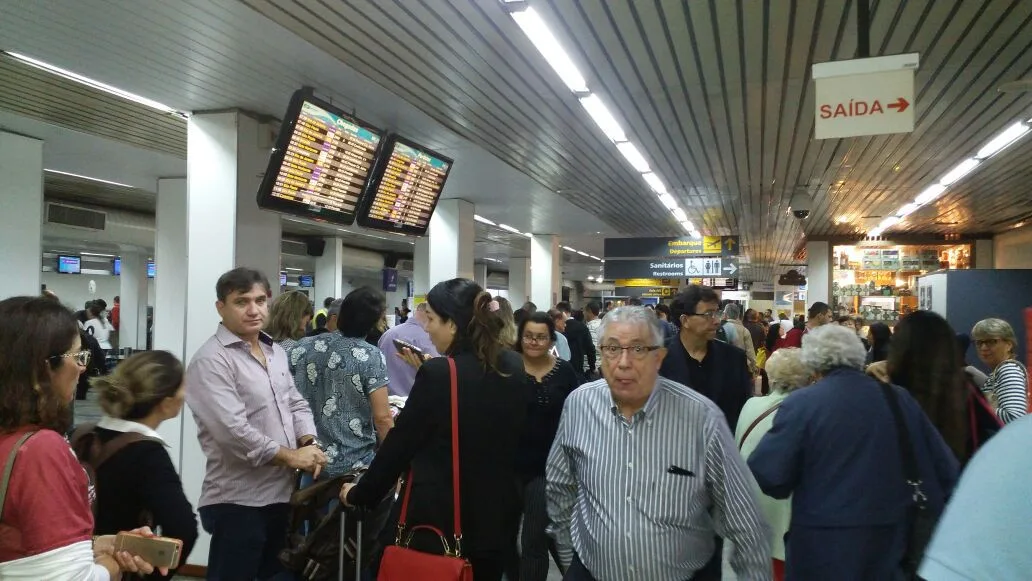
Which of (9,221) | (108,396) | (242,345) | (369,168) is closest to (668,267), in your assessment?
(369,168)

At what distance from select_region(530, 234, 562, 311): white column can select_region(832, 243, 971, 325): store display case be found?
6.31 meters

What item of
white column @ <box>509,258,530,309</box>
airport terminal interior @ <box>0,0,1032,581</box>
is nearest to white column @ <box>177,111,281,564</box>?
airport terminal interior @ <box>0,0,1032,581</box>

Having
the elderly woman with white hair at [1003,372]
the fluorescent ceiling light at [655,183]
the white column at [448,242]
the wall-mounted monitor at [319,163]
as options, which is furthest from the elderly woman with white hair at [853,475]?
the white column at [448,242]

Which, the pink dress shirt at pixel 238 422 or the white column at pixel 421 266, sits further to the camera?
the white column at pixel 421 266

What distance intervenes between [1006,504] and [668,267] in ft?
46.1

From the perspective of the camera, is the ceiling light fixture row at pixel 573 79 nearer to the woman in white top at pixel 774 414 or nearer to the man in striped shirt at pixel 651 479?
the woman in white top at pixel 774 414

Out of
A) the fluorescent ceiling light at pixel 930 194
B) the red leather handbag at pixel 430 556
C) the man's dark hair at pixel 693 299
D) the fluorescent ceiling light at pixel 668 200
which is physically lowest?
the red leather handbag at pixel 430 556

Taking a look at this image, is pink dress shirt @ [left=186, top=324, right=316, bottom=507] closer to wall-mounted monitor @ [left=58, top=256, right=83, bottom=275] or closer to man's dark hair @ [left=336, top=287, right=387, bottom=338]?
man's dark hair @ [left=336, top=287, right=387, bottom=338]

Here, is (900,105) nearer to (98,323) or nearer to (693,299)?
(693,299)

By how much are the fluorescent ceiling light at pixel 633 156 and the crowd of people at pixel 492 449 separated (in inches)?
171

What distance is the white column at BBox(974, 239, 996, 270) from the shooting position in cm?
1592

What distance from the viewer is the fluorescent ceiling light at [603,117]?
235 inches

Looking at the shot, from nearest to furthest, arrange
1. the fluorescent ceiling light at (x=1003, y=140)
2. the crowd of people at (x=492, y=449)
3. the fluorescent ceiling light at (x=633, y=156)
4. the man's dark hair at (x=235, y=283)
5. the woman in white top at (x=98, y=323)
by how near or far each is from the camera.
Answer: the crowd of people at (x=492, y=449), the man's dark hair at (x=235, y=283), the fluorescent ceiling light at (x=1003, y=140), the fluorescent ceiling light at (x=633, y=156), the woman in white top at (x=98, y=323)

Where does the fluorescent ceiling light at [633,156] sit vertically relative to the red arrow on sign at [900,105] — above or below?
above
